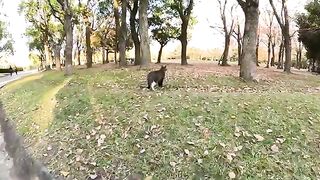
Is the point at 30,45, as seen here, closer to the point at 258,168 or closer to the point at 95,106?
the point at 95,106

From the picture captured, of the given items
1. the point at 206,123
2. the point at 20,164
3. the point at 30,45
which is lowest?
the point at 20,164

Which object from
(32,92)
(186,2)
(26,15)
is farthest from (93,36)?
(32,92)

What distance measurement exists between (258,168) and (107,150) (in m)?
2.78

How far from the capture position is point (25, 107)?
12273 millimetres

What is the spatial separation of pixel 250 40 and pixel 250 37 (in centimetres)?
10

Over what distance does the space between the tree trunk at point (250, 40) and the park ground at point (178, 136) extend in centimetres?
380

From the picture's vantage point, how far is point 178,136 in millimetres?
6934

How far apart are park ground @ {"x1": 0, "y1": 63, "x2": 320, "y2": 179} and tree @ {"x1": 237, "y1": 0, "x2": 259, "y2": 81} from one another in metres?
3.80

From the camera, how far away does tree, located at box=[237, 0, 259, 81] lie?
12641mm

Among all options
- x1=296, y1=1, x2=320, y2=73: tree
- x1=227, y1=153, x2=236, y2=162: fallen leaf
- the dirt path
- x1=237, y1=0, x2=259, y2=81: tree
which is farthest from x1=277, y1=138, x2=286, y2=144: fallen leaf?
x1=296, y1=1, x2=320, y2=73: tree

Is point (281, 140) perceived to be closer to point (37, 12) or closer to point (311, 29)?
point (311, 29)

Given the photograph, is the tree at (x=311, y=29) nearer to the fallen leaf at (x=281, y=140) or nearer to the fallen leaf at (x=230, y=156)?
the fallen leaf at (x=281, y=140)

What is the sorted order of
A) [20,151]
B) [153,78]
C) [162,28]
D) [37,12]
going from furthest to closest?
[37,12]
[162,28]
[153,78]
[20,151]

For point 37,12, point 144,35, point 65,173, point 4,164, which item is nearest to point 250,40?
point 144,35
